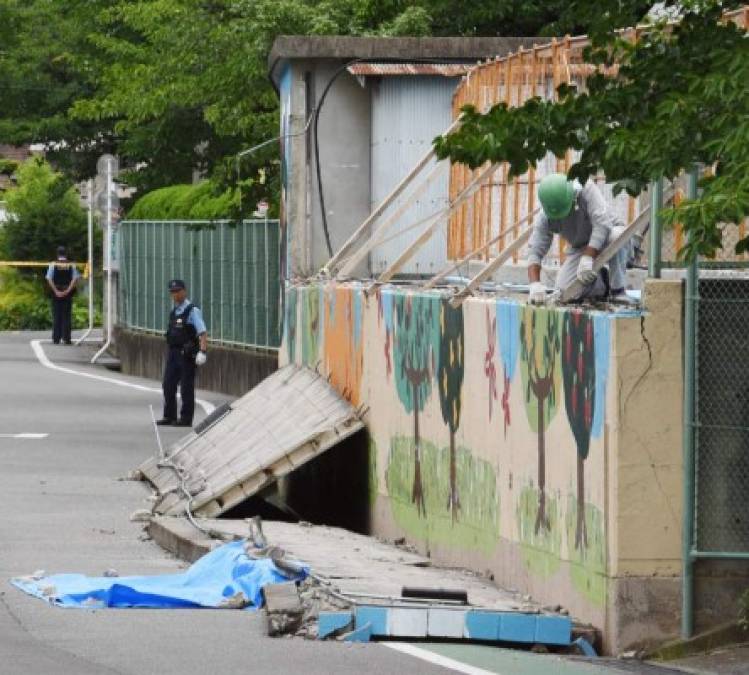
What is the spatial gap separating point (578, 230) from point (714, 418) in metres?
2.37

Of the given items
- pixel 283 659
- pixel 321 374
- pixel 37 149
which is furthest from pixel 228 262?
pixel 37 149

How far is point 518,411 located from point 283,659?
3447mm

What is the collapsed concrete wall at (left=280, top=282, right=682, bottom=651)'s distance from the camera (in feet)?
42.5

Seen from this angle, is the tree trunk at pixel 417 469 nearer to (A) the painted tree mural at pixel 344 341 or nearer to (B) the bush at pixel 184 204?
(A) the painted tree mural at pixel 344 341

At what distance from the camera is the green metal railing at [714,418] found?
12992 mm

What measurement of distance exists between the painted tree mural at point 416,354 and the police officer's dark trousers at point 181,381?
9.49 meters

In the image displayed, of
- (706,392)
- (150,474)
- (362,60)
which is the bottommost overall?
(150,474)

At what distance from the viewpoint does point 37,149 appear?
74.1m

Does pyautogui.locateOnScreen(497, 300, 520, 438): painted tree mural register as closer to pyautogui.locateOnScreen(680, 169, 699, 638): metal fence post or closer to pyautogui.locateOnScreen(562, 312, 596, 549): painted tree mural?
pyautogui.locateOnScreen(562, 312, 596, 549): painted tree mural

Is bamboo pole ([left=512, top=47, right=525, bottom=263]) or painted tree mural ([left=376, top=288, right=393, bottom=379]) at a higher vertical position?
bamboo pole ([left=512, top=47, right=525, bottom=263])

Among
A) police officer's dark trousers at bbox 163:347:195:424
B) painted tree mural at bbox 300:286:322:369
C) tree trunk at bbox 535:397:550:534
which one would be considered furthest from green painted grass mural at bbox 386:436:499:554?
police officer's dark trousers at bbox 163:347:195:424

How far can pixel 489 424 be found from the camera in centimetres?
1566

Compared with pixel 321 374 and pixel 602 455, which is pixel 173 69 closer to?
pixel 321 374

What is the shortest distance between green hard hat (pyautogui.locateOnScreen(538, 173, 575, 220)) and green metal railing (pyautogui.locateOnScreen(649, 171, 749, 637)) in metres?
1.72
